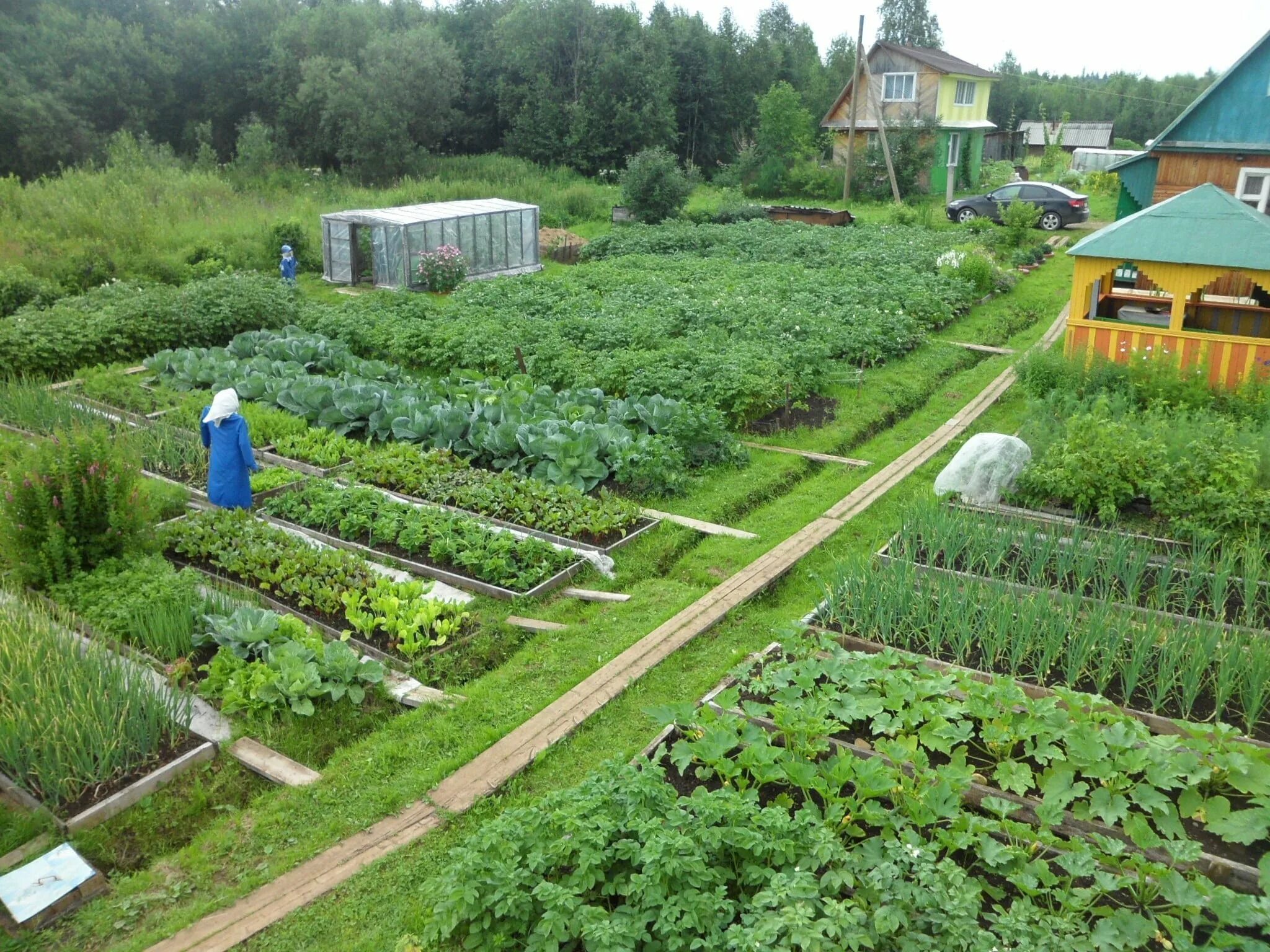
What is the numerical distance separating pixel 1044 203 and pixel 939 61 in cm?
1388

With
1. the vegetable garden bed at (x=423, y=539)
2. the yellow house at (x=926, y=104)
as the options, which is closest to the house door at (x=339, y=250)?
→ the vegetable garden bed at (x=423, y=539)

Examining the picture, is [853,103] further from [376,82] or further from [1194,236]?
[1194,236]

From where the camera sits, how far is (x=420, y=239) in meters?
19.9

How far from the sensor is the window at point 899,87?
37.9 m

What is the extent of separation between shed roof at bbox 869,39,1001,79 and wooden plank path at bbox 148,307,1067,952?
1320 inches

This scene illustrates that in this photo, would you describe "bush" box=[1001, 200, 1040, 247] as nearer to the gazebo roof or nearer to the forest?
the gazebo roof

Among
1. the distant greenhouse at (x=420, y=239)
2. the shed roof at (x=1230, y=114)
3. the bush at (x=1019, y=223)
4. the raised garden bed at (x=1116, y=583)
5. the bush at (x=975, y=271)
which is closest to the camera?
the raised garden bed at (x=1116, y=583)

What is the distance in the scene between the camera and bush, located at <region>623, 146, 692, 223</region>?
27.8m

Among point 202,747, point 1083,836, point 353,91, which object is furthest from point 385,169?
point 1083,836

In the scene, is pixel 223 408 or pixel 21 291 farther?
pixel 21 291

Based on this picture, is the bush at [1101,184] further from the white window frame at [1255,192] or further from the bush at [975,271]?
the white window frame at [1255,192]

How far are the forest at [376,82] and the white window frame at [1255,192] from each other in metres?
25.8

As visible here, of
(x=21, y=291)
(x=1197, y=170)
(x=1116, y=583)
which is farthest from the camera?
(x=21, y=291)

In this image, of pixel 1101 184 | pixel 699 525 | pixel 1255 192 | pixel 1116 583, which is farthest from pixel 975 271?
pixel 1101 184
